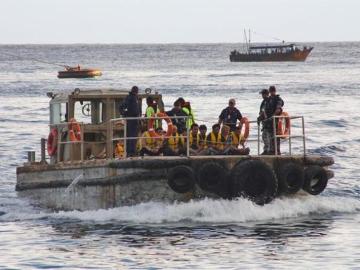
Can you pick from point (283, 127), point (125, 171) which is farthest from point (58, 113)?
point (283, 127)

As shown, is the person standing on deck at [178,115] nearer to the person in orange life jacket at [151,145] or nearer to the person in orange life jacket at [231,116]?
the person in orange life jacket at [151,145]

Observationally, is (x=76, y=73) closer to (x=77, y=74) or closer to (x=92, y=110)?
(x=77, y=74)

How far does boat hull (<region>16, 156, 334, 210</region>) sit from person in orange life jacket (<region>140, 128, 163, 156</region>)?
0.64m

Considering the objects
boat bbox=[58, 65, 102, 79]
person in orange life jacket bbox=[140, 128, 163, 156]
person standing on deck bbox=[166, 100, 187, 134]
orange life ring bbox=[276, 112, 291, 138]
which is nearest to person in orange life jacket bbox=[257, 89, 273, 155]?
orange life ring bbox=[276, 112, 291, 138]

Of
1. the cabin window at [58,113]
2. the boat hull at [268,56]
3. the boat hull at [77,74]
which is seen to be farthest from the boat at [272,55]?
the cabin window at [58,113]

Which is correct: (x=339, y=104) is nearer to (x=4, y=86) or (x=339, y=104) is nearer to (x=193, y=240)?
(x=4, y=86)

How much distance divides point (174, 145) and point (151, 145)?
481mm

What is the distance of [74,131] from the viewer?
24.0m

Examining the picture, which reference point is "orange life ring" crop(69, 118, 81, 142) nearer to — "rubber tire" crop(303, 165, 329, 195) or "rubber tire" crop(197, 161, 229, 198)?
"rubber tire" crop(197, 161, 229, 198)

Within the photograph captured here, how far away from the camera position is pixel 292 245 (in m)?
20.2

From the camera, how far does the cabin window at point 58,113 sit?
25312 mm

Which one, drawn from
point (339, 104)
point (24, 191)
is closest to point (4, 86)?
point (339, 104)

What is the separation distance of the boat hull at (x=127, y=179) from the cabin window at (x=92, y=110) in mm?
1437

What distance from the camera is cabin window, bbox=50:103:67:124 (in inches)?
997
